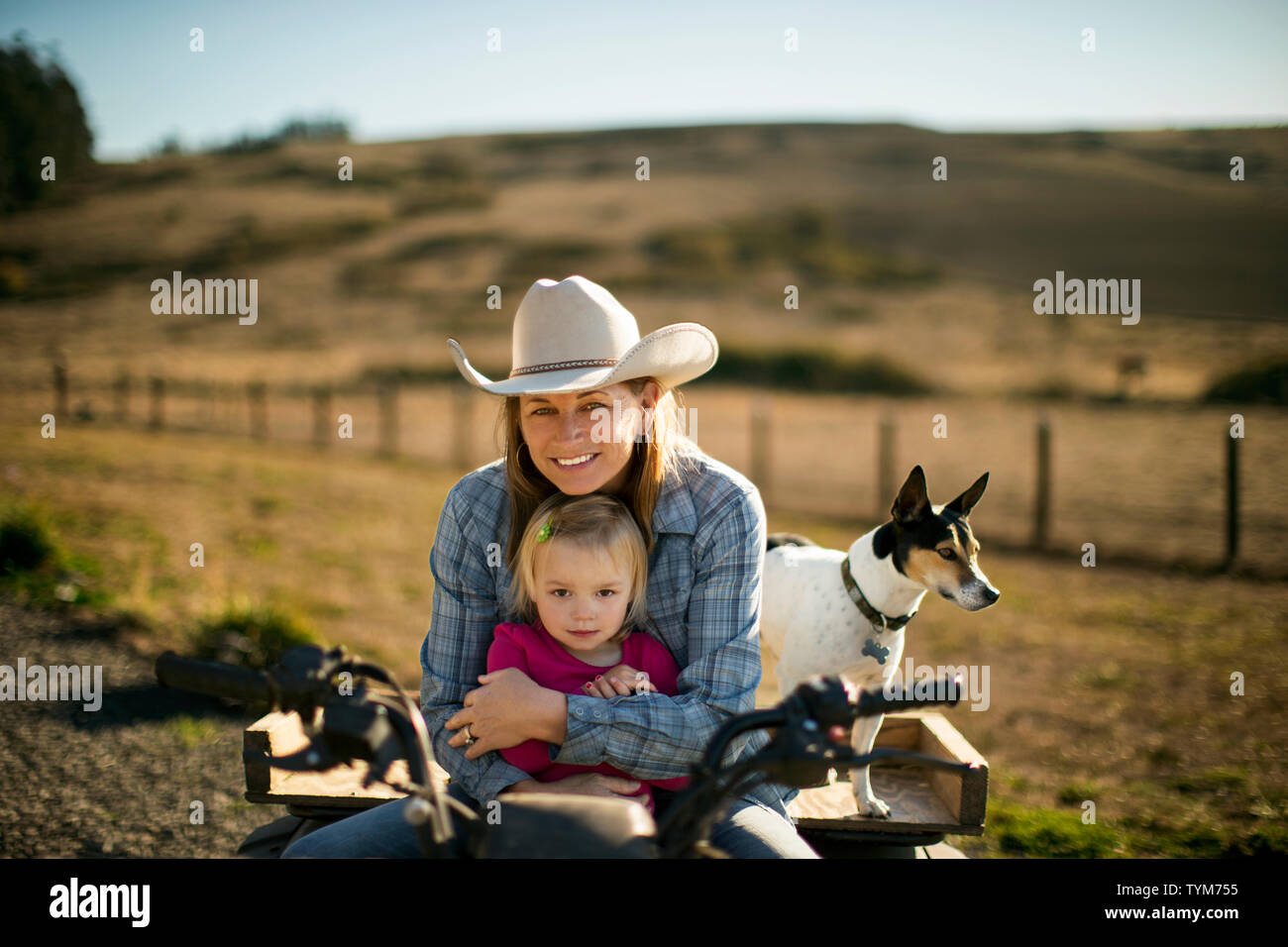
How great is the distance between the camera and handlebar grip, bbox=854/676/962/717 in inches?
58.6

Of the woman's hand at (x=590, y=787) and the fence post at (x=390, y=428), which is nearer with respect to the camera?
the woman's hand at (x=590, y=787)

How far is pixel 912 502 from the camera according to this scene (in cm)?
277

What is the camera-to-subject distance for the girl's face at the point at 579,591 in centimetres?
229

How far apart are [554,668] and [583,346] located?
89cm

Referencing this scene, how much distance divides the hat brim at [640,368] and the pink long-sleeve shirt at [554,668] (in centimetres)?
65

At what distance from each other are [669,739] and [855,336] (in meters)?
35.7

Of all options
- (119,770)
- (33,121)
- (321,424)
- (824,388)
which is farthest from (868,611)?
(824,388)

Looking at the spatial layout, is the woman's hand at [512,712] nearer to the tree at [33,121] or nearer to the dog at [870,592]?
the dog at [870,592]

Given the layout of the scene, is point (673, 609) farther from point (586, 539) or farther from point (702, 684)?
point (586, 539)

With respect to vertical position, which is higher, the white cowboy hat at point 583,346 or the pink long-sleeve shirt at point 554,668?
the white cowboy hat at point 583,346

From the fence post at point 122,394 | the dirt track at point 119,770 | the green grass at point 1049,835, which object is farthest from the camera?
the fence post at point 122,394

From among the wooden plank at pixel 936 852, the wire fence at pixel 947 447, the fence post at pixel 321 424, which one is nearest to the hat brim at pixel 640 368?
the wooden plank at pixel 936 852

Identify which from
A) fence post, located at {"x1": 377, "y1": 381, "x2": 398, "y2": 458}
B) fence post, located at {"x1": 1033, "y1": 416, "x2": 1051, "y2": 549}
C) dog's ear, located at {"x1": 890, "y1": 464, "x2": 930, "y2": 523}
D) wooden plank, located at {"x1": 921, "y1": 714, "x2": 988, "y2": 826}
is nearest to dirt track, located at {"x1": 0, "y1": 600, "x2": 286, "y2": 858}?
wooden plank, located at {"x1": 921, "y1": 714, "x2": 988, "y2": 826}
